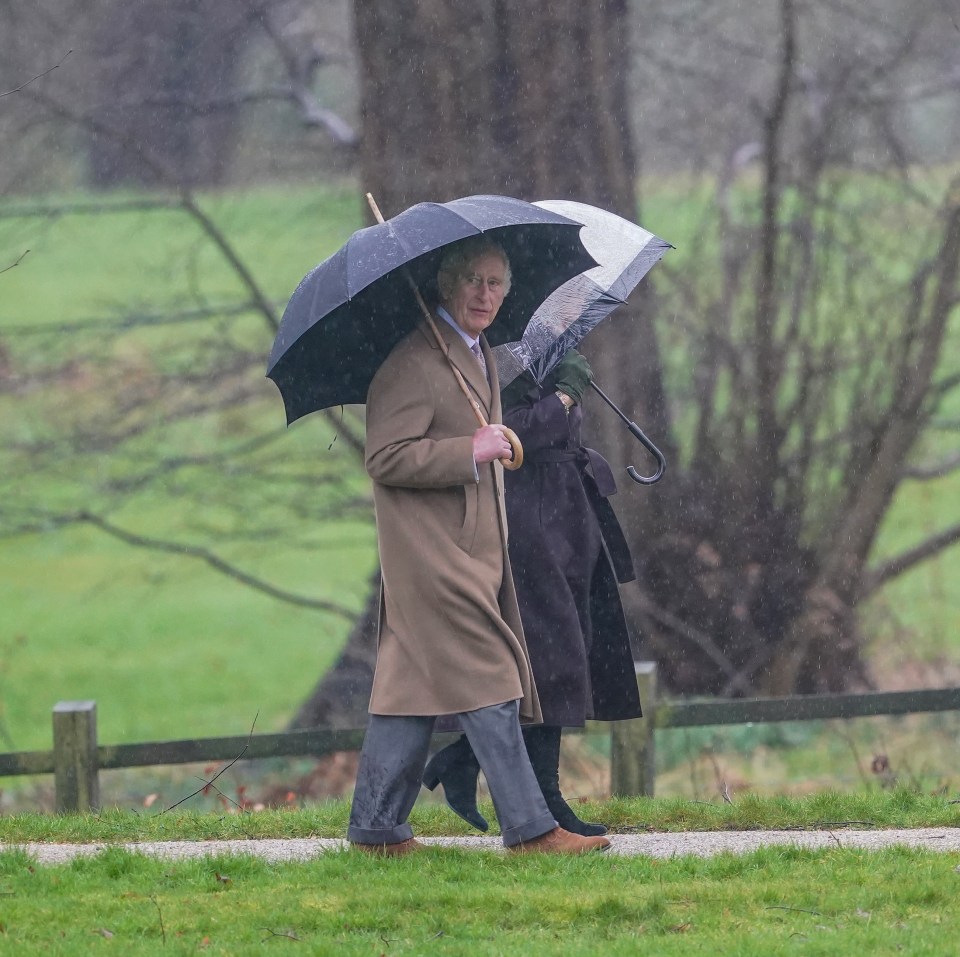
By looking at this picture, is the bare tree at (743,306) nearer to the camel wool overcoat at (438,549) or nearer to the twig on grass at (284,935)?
the camel wool overcoat at (438,549)

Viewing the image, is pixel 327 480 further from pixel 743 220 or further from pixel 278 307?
pixel 743 220

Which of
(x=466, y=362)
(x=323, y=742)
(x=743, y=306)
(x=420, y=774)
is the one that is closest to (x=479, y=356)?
(x=466, y=362)

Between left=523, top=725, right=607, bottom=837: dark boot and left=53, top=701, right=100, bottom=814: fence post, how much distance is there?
7.25 feet

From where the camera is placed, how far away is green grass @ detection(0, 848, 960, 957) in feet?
14.9

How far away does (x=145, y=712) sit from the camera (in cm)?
1884

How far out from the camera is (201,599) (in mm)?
24297

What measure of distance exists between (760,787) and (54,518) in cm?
543

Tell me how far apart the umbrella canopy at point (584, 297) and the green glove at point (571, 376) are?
3 centimetres

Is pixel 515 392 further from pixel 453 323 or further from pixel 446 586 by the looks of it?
pixel 446 586

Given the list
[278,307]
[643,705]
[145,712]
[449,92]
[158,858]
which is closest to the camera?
[158,858]

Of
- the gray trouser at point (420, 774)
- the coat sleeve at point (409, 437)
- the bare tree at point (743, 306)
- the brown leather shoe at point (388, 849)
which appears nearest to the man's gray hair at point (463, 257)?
the coat sleeve at point (409, 437)

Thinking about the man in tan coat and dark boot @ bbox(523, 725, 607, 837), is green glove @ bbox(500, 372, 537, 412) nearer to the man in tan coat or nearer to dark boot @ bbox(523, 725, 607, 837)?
the man in tan coat

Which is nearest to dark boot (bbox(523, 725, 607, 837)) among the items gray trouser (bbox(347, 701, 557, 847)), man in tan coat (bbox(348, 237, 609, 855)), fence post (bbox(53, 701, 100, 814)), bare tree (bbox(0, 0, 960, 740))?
man in tan coat (bbox(348, 237, 609, 855))

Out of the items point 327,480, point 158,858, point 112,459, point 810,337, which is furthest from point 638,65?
point 158,858
